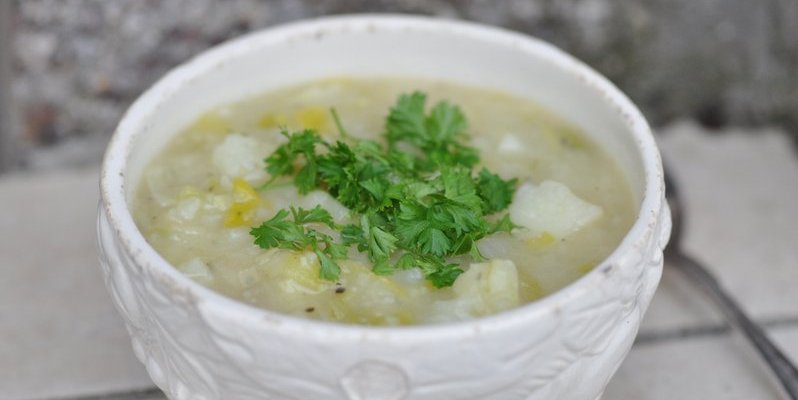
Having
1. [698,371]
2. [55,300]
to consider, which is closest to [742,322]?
[698,371]

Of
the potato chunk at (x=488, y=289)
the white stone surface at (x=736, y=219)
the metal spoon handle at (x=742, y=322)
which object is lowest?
the white stone surface at (x=736, y=219)

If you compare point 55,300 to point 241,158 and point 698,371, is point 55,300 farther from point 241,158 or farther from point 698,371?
point 698,371

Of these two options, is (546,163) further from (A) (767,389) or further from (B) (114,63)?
(B) (114,63)

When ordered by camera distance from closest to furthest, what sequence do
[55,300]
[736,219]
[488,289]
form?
[488,289] < [55,300] < [736,219]

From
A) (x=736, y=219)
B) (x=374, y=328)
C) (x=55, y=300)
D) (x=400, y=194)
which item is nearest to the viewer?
(x=374, y=328)

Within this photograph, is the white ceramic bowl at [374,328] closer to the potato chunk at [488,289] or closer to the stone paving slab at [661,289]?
the potato chunk at [488,289]

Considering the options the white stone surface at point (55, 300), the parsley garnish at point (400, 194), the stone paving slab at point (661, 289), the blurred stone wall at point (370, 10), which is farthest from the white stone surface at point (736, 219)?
the white stone surface at point (55, 300)
